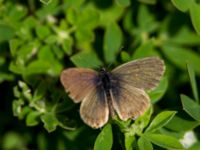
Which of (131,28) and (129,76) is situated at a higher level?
(129,76)

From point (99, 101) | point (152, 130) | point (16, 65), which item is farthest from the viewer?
point (16, 65)

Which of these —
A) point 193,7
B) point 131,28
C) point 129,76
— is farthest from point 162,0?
point 129,76

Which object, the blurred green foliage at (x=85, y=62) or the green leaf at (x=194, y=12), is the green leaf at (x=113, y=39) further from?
the green leaf at (x=194, y=12)

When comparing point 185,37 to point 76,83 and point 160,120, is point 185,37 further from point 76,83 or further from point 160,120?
point 76,83

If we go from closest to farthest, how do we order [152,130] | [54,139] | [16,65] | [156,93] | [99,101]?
[99,101]
[152,130]
[156,93]
[16,65]
[54,139]

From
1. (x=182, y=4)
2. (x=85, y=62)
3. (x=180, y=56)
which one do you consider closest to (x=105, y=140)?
(x=85, y=62)

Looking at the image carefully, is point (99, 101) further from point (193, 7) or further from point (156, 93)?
point (193, 7)

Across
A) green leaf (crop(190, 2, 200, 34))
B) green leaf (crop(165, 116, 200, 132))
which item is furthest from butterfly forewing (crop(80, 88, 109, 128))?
green leaf (crop(190, 2, 200, 34))
